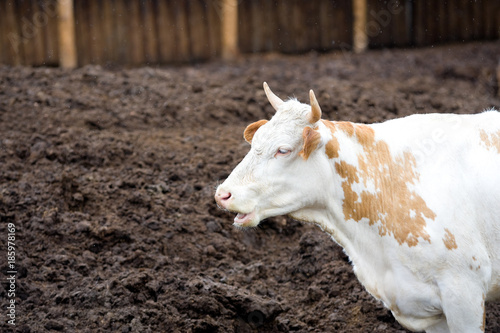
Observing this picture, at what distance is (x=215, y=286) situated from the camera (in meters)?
5.90

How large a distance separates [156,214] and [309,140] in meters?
2.98

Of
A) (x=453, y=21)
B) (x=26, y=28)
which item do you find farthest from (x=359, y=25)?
(x=26, y=28)

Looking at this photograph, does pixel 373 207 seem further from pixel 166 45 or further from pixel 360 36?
pixel 360 36

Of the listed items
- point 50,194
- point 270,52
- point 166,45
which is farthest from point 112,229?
point 270,52

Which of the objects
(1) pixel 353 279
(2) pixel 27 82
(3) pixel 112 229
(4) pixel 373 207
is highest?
(2) pixel 27 82

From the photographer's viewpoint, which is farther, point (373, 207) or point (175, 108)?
point (175, 108)

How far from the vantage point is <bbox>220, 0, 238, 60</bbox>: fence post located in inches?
547

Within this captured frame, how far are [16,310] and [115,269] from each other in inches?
36.3

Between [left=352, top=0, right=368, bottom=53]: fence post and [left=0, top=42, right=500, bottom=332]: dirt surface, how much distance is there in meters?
4.16

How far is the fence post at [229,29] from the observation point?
45.6 ft

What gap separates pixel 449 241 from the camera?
4.26m

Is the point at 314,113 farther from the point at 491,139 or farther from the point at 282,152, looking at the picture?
the point at 491,139

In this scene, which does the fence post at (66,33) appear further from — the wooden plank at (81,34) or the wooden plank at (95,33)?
the wooden plank at (95,33)

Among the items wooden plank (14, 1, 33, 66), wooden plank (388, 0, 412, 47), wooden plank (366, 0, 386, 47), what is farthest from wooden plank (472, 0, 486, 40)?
wooden plank (14, 1, 33, 66)
